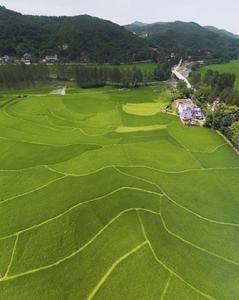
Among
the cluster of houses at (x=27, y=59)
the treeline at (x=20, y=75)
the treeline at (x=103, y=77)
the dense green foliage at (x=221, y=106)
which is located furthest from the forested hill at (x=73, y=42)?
the dense green foliage at (x=221, y=106)

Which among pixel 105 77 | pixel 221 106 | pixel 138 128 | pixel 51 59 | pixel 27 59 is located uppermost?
pixel 221 106

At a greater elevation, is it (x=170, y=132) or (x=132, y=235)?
(x=132, y=235)

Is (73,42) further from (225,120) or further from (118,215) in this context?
(118,215)

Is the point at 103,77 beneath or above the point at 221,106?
beneath

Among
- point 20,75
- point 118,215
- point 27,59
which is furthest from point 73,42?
point 118,215

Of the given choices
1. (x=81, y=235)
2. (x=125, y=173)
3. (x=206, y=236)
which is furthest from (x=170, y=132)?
(x=81, y=235)

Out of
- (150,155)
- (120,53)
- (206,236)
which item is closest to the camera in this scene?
(206,236)

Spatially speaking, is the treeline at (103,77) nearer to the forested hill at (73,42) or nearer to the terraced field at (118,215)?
the forested hill at (73,42)

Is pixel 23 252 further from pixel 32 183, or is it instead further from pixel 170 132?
pixel 170 132

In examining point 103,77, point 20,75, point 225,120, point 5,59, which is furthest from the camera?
point 5,59
